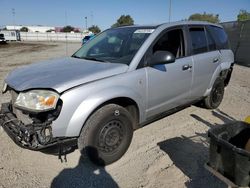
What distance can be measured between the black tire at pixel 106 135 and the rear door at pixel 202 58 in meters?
1.68

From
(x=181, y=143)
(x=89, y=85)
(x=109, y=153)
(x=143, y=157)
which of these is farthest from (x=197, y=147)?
(x=89, y=85)

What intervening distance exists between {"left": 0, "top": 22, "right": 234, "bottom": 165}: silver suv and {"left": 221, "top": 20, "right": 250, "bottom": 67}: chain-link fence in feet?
37.0

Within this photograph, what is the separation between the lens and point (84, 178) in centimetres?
302

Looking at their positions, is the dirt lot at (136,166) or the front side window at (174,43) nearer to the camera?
the dirt lot at (136,166)

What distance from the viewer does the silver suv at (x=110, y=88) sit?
2.71 meters

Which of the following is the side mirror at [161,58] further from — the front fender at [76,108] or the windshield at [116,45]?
the front fender at [76,108]

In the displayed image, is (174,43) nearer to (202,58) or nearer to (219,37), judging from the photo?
(202,58)

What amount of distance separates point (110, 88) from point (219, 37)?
3.27 m

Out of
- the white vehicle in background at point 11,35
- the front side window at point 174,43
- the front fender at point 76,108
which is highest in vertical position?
the white vehicle in background at point 11,35

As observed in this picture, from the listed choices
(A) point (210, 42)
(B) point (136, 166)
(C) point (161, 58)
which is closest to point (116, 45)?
(C) point (161, 58)

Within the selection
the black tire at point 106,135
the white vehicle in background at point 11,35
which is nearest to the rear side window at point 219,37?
the black tire at point 106,135

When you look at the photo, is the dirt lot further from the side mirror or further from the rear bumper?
the side mirror

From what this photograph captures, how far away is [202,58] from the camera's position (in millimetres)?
4461

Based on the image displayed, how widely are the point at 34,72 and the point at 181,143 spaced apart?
2428 millimetres
